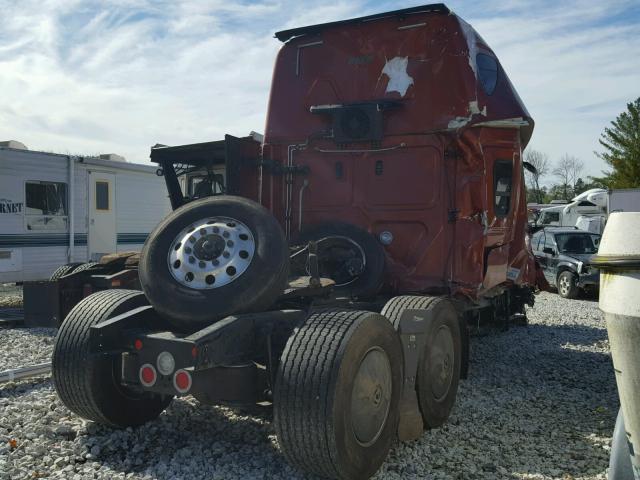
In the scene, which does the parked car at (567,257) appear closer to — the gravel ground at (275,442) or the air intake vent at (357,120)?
the gravel ground at (275,442)

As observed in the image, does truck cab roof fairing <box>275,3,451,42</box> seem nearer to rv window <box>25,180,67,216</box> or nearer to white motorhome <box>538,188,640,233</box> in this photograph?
rv window <box>25,180,67,216</box>

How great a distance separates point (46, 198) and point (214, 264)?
891 centimetres

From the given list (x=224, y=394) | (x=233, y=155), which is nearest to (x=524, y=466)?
(x=224, y=394)

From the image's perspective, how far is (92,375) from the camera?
4.23 metres

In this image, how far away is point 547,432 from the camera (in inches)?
192

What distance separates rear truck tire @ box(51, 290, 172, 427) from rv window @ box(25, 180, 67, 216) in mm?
7856

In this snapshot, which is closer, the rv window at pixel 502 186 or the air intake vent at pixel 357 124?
the air intake vent at pixel 357 124

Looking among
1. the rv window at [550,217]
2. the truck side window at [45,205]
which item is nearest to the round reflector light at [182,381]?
the truck side window at [45,205]

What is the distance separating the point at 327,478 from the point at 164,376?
1123 mm

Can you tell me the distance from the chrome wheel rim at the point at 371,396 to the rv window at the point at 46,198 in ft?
31.1

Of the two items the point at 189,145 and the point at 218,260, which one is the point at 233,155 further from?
the point at 218,260

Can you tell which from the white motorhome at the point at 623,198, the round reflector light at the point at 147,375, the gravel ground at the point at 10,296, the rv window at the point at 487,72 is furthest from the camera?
the white motorhome at the point at 623,198

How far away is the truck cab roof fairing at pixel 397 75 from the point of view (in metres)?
5.74

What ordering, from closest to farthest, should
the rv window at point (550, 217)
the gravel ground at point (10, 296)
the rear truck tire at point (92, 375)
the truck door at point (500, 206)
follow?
the rear truck tire at point (92, 375)
the truck door at point (500, 206)
the gravel ground at point (10, 296)
the rv window at point (550, 217)
